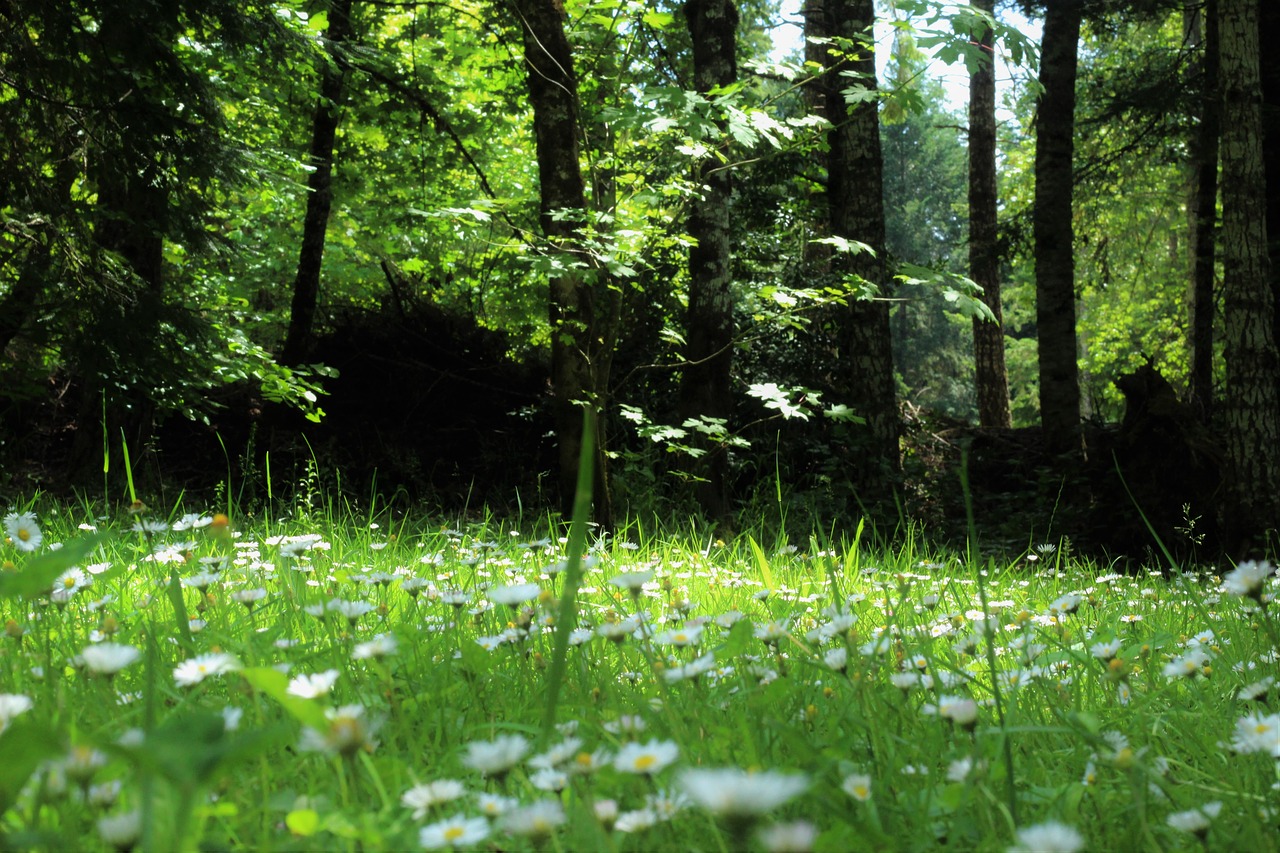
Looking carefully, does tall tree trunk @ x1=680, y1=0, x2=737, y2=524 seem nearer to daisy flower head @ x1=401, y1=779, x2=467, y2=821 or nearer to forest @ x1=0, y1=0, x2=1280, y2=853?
forest @ x1=0, y1=0, x2=1280, y2=853

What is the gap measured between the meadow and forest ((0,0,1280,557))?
59 centimetres

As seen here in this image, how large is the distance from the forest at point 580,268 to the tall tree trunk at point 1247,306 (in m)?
0.02

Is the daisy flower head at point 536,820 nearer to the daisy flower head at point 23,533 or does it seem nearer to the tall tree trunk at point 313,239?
the daisy flower head at point 23,533

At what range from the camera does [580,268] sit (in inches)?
181

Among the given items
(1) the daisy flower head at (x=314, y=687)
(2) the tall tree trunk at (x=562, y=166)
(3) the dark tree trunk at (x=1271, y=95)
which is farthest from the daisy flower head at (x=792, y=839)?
(3) the dark tree trunk at (x=1271, y=95)

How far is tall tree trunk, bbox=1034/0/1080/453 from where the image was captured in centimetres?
888

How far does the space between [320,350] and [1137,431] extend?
8.01 m

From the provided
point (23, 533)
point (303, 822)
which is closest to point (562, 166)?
point (23, 533)

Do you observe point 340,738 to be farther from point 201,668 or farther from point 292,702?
point 201,668

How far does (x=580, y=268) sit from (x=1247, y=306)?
4.33 meters

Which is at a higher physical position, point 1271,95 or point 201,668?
point 1271,95

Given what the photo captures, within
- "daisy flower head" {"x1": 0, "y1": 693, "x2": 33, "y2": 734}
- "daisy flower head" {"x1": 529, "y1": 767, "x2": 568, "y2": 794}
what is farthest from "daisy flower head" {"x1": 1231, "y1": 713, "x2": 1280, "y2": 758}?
"daisy flower head" {"x1": 0, "y1": 693, "x2": 33, "y2": 734}

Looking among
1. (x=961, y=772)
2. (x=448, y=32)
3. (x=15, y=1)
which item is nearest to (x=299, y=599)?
(x=961, y=772)

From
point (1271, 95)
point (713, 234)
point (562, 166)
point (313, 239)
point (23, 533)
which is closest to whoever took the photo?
point (23, 533)
